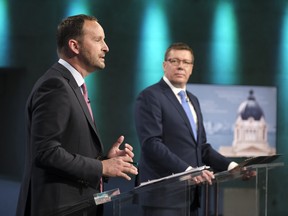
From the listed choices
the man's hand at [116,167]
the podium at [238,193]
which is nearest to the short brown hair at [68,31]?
the man's hand at [116,167]

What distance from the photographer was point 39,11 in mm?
5434

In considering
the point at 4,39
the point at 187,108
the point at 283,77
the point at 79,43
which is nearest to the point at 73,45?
the point at 79,43

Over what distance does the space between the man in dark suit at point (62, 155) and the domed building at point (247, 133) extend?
3523mm

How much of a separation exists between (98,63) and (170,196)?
2.25ft

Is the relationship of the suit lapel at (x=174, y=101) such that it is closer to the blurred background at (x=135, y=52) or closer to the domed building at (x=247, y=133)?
the blurred background at (x=135, y=52)

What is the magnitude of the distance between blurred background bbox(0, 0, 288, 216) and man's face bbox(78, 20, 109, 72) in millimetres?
3033

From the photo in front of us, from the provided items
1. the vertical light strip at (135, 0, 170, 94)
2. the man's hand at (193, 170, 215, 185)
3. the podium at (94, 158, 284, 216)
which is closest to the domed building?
the vertical light strip at (135, 0, 170, 94)

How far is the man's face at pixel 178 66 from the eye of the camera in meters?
3.37

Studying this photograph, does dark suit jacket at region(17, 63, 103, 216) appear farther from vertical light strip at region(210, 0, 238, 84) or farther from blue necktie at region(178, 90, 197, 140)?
vertical light strip at region(210, 0, 238, 84)

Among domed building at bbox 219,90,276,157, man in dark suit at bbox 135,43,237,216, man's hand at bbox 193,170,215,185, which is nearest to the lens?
man's hand at bbox 193,170,215,185

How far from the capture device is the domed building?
18.1 feet

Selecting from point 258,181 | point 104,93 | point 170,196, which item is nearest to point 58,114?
point 170,196

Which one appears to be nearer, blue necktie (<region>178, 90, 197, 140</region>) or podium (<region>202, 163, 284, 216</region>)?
podium (<region>202, 163, 284, 216</region>)

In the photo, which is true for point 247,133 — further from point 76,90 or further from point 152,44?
point 76,90
